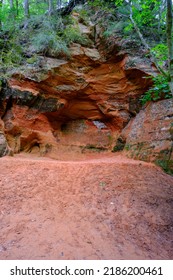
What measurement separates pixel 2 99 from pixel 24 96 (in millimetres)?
927

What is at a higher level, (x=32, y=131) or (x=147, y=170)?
(x=32, y=131)

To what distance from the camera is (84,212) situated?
4477 millimetres

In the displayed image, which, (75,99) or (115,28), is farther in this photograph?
(75,99)

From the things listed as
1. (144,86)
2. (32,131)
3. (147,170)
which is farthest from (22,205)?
(144,86)

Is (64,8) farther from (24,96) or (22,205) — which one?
(22,205)

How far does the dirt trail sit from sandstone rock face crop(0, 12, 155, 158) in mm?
2991

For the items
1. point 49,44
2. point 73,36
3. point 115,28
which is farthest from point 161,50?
point 49,44

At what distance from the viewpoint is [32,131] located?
920 centimetres

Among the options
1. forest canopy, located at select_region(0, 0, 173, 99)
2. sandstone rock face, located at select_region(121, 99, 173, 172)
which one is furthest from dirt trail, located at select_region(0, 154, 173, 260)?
forest canopy, located at select_region(0, 0, 173, 99)

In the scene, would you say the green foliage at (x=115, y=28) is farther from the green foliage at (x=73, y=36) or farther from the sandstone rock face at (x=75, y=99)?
the green foliage at (x=73, y=36)

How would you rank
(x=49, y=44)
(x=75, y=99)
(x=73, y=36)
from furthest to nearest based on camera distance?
(x=75, y=99), (x=73, y=36), (x=49, y=44)

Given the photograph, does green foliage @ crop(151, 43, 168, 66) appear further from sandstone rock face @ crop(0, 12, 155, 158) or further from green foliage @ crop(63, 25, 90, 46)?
green foliage @ crop(63, 25, 90, 46)

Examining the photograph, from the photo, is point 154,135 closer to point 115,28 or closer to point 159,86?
point 159,86

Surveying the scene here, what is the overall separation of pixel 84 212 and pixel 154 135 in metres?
4.89
